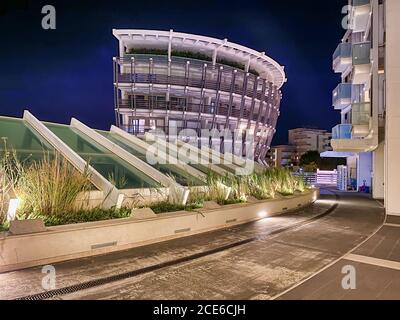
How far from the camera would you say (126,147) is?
13.8 m

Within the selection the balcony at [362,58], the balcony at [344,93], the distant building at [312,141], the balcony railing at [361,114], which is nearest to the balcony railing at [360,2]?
the balcony at [362,58]

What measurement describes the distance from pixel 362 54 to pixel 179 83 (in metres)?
21.7

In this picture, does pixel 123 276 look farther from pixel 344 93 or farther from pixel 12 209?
pixel 344 93

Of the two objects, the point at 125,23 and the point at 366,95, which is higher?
the point at 125,23

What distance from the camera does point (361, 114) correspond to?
53.6 ft

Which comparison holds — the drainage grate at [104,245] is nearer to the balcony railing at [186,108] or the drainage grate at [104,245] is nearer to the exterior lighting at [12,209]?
the exterior lighting at [12,209]

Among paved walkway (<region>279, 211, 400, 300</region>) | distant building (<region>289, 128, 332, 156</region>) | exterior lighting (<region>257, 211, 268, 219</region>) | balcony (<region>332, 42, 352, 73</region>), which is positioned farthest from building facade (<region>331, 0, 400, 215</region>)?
distant building (<region>289, 128, 332, 156</region>)

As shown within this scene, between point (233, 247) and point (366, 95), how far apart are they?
18.7m

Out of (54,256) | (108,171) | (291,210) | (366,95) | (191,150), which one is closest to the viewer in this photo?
(54,256)

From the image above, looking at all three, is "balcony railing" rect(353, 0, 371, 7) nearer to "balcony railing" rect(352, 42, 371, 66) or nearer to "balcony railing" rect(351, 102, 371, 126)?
"balcony railing" rect(352, 42, 371, 66)

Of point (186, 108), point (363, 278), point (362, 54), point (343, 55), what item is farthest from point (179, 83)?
point (363, 278)

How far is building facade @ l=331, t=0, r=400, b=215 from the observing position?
11.9 m
